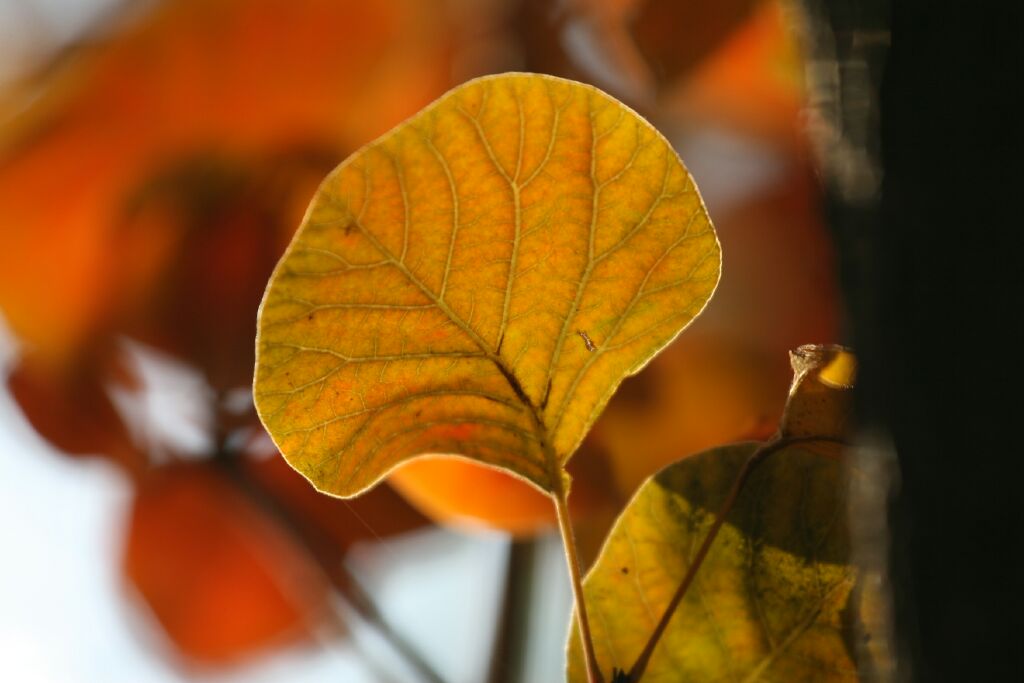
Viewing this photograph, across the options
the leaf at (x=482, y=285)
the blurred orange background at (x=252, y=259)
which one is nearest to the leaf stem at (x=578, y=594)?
the leaf at (x=482, y=285)

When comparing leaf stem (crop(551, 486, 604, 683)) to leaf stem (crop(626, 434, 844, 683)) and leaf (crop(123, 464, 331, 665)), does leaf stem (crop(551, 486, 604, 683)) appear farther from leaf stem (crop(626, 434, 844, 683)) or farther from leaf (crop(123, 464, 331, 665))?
leaf (crop(123, 464, 331, 665))

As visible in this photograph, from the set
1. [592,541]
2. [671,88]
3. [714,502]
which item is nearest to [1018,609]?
[714,502]

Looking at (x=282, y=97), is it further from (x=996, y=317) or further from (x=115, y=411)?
(x=996, y=317)

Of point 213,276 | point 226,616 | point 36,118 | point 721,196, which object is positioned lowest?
point 226,616

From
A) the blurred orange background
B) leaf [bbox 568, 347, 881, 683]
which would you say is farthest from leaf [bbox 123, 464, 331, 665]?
leaf [bbox 568, 347, 881, 683]

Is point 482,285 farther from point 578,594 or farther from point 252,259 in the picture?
point 252,259

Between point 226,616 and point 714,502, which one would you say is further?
point 226,616

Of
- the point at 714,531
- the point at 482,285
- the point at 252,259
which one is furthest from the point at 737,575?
the point at 252,259
